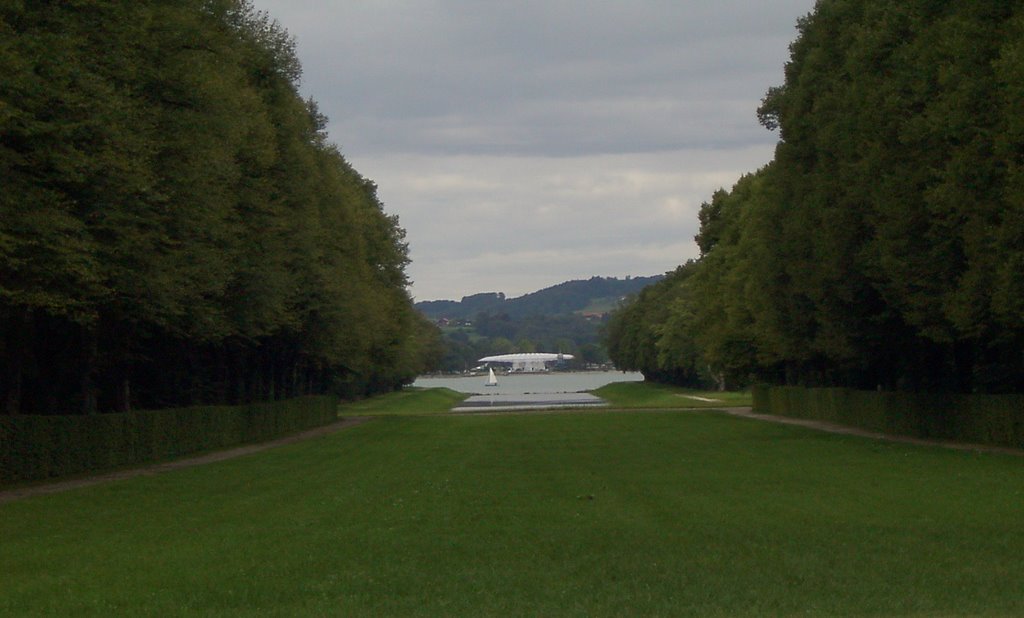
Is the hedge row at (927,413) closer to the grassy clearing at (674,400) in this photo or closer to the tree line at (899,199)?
the tree line at (899,199)

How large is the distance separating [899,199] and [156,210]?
1829 centimetres

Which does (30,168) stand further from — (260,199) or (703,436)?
(703,436)

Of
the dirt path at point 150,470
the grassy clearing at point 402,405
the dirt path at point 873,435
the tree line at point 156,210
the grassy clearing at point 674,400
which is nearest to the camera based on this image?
the tree line at point 156,210

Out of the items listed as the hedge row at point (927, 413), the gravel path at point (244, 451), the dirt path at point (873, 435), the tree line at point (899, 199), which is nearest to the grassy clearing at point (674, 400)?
the dirt path at point (873, 435)

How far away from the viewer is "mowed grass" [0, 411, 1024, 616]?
12.7 meters

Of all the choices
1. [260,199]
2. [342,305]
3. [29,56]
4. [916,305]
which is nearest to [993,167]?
[916,305]

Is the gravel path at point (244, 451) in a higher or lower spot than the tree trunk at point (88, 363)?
lower

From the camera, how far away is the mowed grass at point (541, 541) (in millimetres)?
12703

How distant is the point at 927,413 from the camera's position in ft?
129

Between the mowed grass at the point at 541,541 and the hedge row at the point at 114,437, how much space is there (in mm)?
2383

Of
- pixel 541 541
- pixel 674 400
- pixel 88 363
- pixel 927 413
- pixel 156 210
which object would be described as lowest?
pixel 541 541

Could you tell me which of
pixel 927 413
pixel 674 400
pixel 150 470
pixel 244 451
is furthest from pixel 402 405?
pixel 150 470

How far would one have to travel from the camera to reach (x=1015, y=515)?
18016 mm

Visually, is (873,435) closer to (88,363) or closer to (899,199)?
(899,199)
